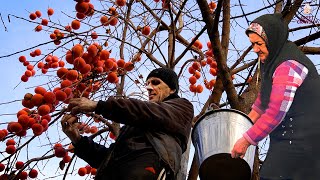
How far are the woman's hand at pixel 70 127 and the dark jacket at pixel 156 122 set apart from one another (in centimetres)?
28

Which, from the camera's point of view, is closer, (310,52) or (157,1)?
(310,52)

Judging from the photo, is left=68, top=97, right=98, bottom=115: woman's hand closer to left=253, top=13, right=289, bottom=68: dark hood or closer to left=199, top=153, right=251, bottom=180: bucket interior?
left=199, top=153, right=251, bottom=180: bucket interior

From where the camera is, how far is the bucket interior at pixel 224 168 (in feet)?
6.46

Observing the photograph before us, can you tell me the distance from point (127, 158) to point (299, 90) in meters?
0.92

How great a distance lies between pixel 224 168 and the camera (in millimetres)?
1980

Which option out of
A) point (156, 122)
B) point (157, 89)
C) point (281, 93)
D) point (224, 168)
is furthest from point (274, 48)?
point (157, 89)

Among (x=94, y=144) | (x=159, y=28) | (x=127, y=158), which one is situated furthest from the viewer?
(x=159, y=28)

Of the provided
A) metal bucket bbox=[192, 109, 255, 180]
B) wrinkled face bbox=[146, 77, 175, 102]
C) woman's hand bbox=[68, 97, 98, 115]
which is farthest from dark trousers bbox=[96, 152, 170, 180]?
wrinkled face bbox=[146, 77, 175, 102]

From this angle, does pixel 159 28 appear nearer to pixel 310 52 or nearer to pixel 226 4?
pixel 226 4

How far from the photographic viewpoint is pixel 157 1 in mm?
4836

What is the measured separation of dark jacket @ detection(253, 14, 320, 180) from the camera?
60.6 inches

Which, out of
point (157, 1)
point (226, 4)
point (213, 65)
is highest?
point (157, 1)

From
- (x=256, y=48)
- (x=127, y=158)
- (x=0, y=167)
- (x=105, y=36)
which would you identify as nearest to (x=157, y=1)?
(x=105, y=36)

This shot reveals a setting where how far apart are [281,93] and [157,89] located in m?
1.19
